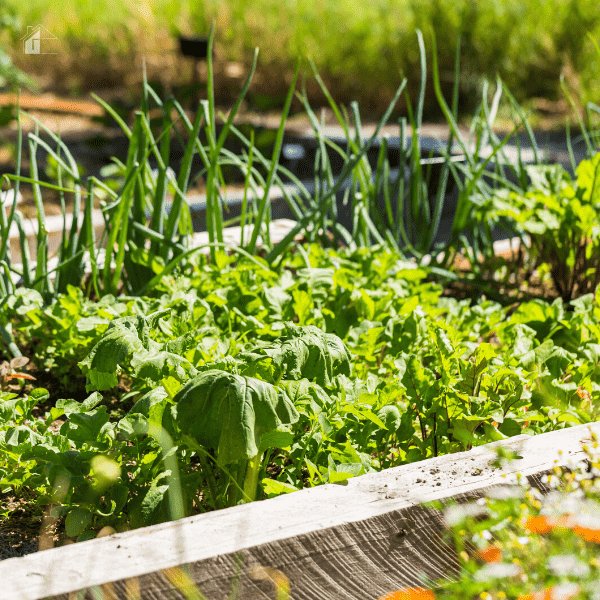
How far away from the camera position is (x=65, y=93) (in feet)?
30.8

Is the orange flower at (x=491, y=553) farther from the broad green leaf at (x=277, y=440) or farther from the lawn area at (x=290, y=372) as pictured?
the broad green leaf at (x=277, y=440)

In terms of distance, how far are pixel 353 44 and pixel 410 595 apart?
796cm

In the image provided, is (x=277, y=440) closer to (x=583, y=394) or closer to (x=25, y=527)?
(x=25, y=527)

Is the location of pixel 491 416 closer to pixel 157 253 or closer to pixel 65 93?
pixel 157 253

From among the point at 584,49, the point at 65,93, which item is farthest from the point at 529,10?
the point at 65,93

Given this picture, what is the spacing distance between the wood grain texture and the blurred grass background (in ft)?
20.5

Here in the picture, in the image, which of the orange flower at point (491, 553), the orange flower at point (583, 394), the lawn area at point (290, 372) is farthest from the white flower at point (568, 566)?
the orange flower at point (583, 394)

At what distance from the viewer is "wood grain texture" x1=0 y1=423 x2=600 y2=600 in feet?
2.60

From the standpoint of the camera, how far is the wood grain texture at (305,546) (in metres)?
0.79

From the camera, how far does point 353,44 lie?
26.3 feet

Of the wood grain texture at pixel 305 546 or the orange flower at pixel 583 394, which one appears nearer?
the wood grain texture at pixel 305 546

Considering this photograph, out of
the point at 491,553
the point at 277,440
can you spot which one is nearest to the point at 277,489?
the point at 277,440

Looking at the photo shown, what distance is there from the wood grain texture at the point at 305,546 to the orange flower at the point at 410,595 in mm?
22

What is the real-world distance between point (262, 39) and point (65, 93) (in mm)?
3083
